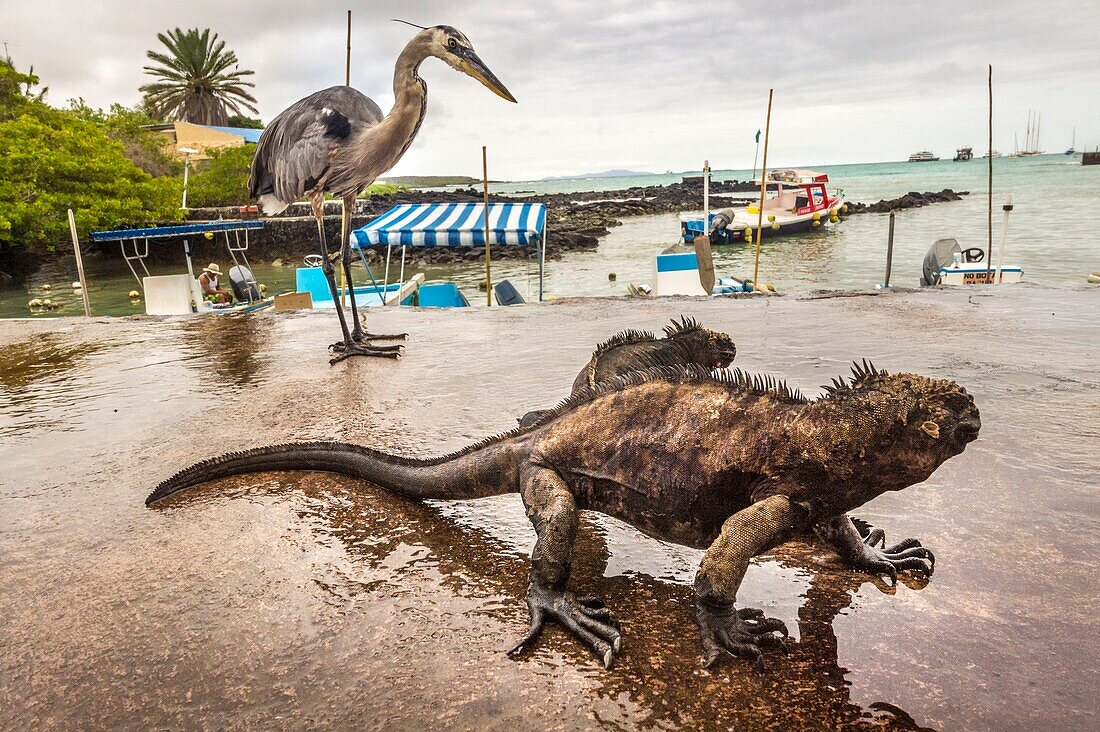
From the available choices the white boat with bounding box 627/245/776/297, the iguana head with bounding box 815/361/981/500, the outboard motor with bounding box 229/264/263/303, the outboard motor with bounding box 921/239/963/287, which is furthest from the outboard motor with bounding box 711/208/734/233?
the iguana head with bounding box 815/361/981/500

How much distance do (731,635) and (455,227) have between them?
37.6ft

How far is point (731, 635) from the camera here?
2277mm

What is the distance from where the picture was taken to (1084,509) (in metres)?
3.15

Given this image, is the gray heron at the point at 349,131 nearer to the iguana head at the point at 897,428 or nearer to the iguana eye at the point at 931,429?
the iguana head at the point at 897,428

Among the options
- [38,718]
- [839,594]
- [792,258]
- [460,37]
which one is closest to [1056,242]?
[792,258]

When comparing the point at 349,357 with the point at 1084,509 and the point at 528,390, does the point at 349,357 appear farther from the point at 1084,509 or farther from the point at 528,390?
the point at 1084,509

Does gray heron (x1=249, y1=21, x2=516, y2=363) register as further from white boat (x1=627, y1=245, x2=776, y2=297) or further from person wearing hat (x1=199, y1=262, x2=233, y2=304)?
person wearing hat (x1=199, y1=262, x2=233, y2=304)

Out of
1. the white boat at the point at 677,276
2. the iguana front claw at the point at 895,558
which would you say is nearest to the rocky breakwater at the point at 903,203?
the white boat at the point at 677,276

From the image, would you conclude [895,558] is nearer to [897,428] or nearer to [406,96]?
[897,428]

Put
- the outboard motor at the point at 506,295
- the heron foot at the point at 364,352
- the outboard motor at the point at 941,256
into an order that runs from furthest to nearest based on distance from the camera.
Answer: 1. the outboard motor at the point at 941,256
2. the outboard motor at the point at 506,295
3. the heron foot at the point at 364,352

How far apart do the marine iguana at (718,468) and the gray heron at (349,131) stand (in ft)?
12.5

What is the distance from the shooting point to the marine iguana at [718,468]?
227cm

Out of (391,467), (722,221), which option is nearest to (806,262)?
(722,221)

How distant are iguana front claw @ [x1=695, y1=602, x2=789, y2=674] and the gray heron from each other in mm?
4589
